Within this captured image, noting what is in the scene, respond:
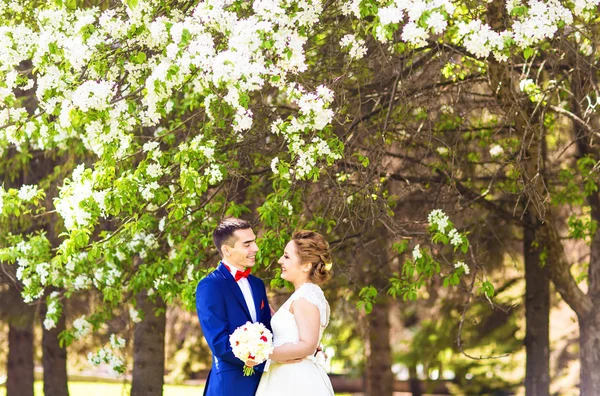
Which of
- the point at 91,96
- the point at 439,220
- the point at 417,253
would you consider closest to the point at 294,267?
the point at 91,96

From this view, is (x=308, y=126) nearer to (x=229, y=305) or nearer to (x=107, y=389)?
(x=229, y=305)

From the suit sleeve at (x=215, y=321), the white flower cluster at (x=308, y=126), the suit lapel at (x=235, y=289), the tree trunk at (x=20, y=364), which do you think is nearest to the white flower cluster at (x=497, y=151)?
the white flower cluster at (x=308, y=126)

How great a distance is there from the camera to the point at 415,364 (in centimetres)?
1524

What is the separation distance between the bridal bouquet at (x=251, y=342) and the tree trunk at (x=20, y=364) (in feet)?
34.1

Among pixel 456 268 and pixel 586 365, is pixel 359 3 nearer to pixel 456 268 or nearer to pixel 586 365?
pixel 456 268

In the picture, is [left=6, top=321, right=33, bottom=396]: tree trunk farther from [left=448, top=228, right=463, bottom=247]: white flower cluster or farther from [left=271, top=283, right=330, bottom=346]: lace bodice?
[left=271, top=283, right=330, bottom=346]: lace bodice

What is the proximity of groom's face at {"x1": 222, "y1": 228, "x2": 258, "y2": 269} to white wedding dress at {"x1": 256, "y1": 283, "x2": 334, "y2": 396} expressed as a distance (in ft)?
1.07

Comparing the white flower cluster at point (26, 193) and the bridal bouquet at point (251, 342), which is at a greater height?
the white flower cluster at point (26, 193)

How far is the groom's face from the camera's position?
4.87 meters

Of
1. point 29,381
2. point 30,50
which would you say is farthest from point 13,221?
point 30,50

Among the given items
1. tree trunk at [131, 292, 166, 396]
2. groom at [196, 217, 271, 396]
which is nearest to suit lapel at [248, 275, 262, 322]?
groom at [196, 217, 271, 396]

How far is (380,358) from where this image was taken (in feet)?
44.4

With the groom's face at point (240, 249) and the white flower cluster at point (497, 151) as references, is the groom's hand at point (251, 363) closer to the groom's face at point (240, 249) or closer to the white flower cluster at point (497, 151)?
the groom's face at point (240, 249)

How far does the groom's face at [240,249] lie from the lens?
4867 millimetres
